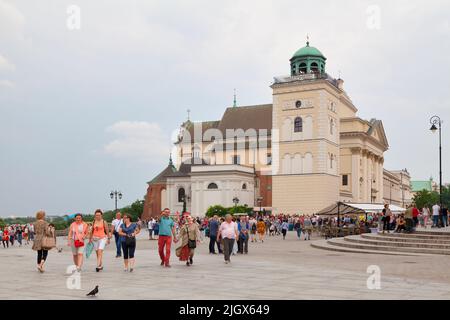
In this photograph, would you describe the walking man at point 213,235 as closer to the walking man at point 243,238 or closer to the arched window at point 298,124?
the walking man at point 243,238

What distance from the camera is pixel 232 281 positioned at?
11961mm

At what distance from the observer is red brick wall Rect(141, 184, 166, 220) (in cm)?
8300

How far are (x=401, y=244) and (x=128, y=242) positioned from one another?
12.6 meters

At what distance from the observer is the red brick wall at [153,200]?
272 feet

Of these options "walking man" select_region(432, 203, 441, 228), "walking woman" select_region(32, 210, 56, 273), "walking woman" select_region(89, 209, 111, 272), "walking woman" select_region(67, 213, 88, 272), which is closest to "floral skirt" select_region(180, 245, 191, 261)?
"walking woman" select_region(89, 209, 111, 272)

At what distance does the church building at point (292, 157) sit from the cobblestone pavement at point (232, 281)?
4838cm

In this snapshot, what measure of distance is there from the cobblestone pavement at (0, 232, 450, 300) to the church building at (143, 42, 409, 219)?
48.4m

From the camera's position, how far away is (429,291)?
10.7m

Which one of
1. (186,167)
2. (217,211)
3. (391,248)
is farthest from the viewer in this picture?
(186,167)

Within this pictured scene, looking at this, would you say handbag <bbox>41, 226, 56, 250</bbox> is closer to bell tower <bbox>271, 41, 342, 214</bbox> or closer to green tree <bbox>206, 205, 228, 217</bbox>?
green tree <bbox>206, 205, 228, 217</bbox>

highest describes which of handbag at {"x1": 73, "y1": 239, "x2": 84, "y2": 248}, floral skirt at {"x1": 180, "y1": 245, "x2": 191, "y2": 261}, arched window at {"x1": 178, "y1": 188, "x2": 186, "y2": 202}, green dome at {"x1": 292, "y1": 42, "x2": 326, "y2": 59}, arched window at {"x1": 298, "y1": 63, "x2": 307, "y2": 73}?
green dome at {"x1": 292, "y1": 42, "x2": 326, "y2": 59}

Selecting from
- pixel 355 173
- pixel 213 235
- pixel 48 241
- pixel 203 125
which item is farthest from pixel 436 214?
pixel 203 125

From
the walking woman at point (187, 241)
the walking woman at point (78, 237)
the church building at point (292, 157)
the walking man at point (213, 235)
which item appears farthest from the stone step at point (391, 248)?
the church building at point (292, 157)

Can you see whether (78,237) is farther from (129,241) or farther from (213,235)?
(213,235)
